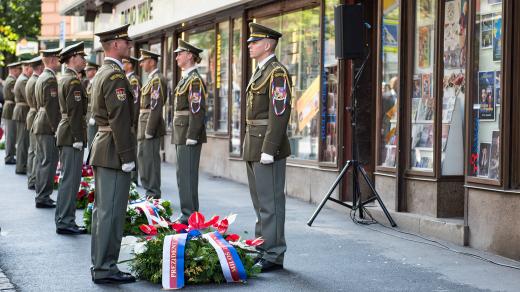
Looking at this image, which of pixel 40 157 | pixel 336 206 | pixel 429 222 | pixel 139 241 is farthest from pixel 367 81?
pixel 139 241

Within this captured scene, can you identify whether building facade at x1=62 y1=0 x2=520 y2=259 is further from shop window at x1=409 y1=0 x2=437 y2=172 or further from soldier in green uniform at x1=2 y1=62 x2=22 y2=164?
soldier in green uniform at x1=2 y1=62 x2=22 y2=164

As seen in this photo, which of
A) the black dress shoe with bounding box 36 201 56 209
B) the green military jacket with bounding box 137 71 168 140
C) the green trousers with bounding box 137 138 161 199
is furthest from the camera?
the green trousers with bounding box 137 138 161 199

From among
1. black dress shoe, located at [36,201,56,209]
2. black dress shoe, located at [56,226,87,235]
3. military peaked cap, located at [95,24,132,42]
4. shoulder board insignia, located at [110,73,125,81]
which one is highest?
military peaked cap, located at [95,24,132,42]

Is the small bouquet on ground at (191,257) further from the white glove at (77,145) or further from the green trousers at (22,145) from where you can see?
the green trousers at (22,145)

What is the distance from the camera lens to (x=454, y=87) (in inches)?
443

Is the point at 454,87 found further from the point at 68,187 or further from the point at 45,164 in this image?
the point at 45,164

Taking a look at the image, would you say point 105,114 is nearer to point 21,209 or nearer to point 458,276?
point 458,276

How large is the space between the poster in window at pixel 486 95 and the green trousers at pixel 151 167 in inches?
217

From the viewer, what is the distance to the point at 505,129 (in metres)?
9.66

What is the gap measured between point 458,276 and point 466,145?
214 cm

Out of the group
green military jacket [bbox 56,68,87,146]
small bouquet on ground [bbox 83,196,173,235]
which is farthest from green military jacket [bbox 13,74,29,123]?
small bouquet on ground [bbox 83,196,173,235]

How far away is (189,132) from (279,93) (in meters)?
3.19

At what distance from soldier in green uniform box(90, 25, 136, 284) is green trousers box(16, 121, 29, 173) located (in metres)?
11.5

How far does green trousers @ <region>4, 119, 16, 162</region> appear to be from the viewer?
21562 millimetres
